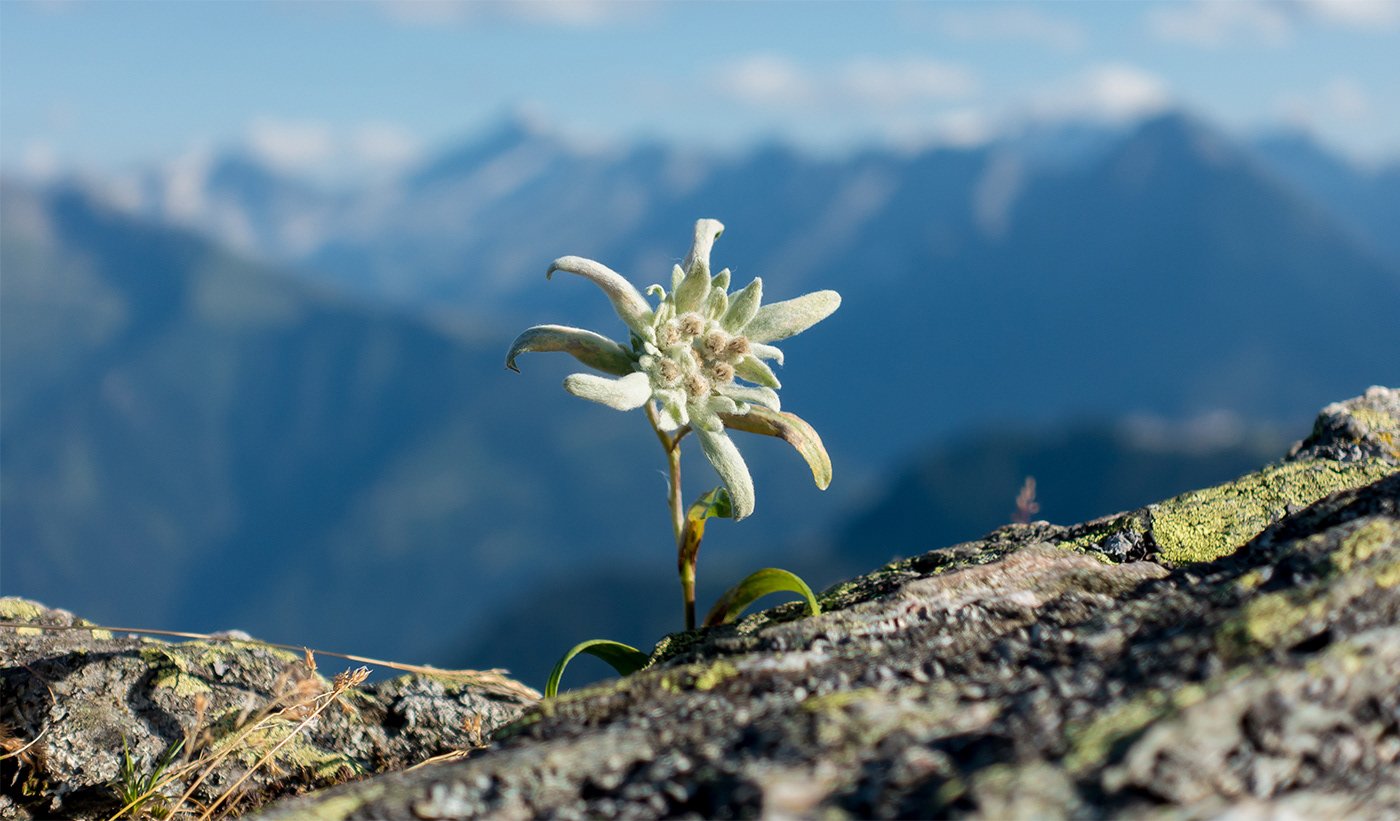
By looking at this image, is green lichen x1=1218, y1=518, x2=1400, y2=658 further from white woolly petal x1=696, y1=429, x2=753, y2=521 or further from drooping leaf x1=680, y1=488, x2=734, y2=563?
drooping leaf x1=680, y1=488, x2=734, y2=563

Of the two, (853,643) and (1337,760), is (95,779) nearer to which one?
(853,643)

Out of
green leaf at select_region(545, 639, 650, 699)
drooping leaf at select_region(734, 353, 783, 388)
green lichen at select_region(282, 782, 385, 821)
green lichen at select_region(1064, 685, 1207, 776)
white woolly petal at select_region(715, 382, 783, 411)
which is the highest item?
drooping leaf at select_region(734, 353, 783, 388)

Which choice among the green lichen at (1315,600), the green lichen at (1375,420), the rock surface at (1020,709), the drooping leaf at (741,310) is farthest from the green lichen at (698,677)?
the green lichen at (1375,420)

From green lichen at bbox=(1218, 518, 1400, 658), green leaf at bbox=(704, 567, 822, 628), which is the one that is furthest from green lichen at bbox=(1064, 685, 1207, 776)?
green leaf at bbox=(704, 567, 822, 628)

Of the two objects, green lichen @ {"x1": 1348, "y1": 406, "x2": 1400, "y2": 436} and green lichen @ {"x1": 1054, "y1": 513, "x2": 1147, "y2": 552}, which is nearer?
green lichen @ {"x1": 1054, "y1": 513, "x2": 1147, "y2": 552}

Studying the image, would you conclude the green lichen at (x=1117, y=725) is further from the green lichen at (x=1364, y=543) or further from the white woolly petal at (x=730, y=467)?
the white woolly petal at (x=730, y=467)

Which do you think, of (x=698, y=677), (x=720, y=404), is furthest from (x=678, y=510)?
(x=698, y=677)

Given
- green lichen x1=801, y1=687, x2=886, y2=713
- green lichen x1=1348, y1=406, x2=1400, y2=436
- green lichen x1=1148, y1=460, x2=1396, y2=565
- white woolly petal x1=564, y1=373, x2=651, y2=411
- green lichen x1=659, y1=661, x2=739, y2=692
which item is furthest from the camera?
green lichen x1=1348, y1=406, x2=1400, y2=436

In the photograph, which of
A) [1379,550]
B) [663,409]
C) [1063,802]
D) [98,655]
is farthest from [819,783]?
[98,655]
